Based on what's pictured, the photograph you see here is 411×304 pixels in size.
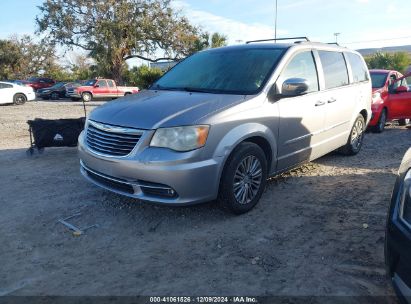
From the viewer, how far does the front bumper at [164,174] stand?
344cm

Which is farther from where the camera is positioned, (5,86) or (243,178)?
(5,86)

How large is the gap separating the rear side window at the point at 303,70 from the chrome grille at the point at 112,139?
1877 millimetres

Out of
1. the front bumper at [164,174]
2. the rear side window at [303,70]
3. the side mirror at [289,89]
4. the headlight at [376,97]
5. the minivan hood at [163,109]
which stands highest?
the rear side window at [303,70]

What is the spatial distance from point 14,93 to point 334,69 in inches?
763

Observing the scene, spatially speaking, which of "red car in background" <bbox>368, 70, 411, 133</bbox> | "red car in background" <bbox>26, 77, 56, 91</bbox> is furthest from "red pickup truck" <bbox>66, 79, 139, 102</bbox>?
"red car in background" <bbox>368, 70, 411, 133</bbox>

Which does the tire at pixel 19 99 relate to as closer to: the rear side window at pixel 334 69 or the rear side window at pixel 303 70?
the rear side window at pixel 334 69

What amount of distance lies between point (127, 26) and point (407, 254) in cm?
3141

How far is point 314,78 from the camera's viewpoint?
16.1 feet

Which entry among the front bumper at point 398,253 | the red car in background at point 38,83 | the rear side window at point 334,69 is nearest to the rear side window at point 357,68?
the rear side window at point 334,69

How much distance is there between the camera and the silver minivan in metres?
3.49

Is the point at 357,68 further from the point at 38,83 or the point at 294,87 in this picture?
the point at 38,83

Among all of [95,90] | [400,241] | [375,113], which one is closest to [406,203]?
[400,241]

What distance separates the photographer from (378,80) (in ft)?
31.6

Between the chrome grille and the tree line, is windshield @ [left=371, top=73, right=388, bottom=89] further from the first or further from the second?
the tree line
